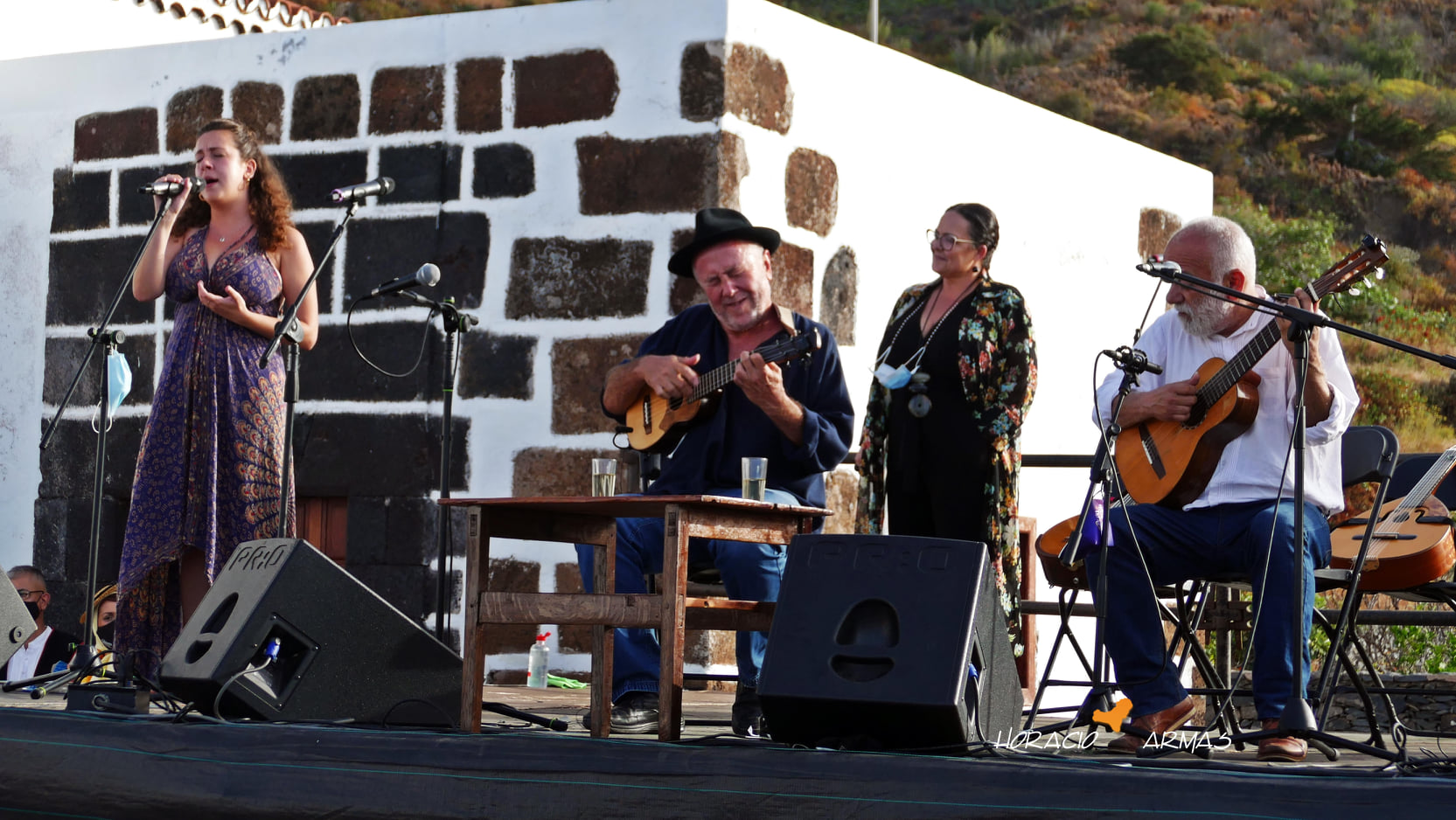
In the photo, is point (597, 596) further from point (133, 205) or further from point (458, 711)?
point (133, 205)

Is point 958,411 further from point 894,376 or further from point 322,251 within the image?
point 322,251

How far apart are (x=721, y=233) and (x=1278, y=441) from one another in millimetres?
1451

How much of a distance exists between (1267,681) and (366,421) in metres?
3.18

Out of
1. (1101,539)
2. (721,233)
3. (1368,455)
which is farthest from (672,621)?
(1368,455)

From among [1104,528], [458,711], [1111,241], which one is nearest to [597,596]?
[458,711]

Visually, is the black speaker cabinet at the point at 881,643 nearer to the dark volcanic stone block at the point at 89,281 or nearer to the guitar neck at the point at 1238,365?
the guitar neck at the point at 1238,365

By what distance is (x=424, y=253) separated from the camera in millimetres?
5543

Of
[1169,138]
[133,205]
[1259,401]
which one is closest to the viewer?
[1259,401]

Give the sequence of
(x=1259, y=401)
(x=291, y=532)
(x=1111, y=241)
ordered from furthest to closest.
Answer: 1. (x=1111, y=241)
2. (x=291, y=532)
3. (x=1259, y=401)

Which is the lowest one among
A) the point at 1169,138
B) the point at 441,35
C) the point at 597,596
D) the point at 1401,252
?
the point at 597,596

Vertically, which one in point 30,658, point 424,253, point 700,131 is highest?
point 700,131

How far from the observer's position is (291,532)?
422cm

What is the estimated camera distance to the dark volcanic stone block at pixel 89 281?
600cm

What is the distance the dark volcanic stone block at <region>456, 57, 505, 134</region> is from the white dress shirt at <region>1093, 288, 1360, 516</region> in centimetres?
249
